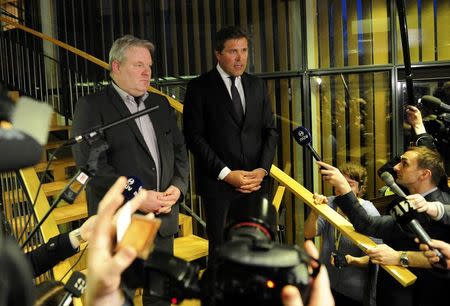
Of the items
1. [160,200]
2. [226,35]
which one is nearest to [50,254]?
[160,200]

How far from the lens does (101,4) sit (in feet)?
18.1

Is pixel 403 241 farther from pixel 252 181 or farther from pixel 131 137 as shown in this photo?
pixel 131 137

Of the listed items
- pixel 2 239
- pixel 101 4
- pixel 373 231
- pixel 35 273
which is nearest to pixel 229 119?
pixel 373 231

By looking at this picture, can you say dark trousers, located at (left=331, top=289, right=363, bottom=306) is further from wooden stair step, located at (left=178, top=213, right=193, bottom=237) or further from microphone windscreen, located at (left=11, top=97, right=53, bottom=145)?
microphone windscreen, located at (left=11, top=97, right=53, bottom=145)

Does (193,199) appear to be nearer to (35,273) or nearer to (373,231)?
(373,231)

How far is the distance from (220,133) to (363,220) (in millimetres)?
736

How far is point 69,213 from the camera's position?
10.2 ft

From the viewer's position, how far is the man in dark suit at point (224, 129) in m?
2.42

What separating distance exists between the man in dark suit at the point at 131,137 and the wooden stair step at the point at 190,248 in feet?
2.49

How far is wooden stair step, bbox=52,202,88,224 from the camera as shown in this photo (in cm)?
304

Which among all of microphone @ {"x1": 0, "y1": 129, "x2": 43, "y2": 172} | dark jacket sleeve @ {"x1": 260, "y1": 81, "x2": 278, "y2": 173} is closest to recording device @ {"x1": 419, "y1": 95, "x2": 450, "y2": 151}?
dark jacket sleeve @ {"x1": 260, "y1": 81, "x2": 278, "y2": 173}

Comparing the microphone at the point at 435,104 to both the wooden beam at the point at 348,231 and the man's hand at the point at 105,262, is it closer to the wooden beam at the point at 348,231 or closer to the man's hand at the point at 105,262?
the wooden beam at the point at 348,231

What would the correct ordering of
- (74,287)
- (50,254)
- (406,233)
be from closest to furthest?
1. (74,287)
2. (50,254)
3. (406,233)

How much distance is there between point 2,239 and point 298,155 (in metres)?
3.83
